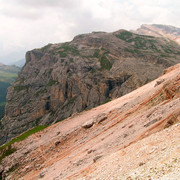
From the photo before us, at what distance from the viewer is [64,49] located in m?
139

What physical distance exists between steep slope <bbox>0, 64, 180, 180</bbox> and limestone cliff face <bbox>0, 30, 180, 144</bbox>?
55485 millimetres

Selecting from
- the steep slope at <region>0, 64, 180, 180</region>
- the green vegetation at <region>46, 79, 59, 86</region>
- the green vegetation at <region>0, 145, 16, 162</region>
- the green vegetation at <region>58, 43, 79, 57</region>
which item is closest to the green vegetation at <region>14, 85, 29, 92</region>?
the green vegetation at <region>46, 79, 59, 86</region>

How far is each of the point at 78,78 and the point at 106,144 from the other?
3379 inches

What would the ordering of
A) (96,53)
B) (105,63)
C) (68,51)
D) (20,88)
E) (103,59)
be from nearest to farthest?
1. (105,63)
2. (103,59)
3. (96,53)
4. (20,88)
5. (68,51)

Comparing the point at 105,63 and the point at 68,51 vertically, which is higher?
the point at 68,51

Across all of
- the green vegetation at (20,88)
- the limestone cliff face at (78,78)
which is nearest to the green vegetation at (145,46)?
the limestone cliff face at (78,78)

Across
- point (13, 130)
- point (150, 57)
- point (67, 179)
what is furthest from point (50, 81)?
point (67, 179)

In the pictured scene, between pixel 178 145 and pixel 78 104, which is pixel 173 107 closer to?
pixel 178 145

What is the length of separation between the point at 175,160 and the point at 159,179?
6.60 ft

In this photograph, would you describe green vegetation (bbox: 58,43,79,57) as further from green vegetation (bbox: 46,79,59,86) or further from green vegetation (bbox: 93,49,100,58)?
green vegetation (bbox: 46,79,59,86)

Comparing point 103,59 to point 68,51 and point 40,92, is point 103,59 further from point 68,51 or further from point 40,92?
point 40,92

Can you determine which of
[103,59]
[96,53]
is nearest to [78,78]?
[103,59]

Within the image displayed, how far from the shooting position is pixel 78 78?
107188mm

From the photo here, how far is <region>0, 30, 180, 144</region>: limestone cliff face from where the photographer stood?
100 meters
